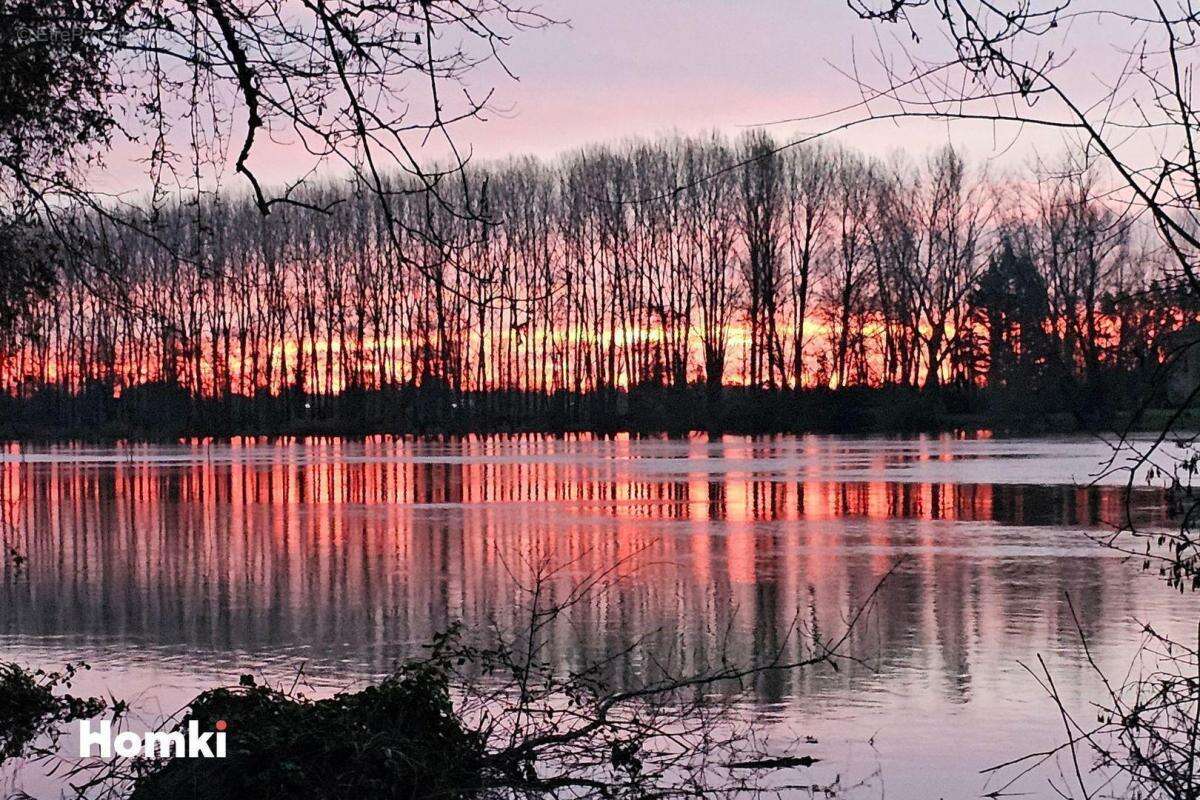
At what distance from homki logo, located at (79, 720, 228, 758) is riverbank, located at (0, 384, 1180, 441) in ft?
175

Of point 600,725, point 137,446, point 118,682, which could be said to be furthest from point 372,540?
point 137,446

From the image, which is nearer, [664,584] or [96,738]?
[96,738]

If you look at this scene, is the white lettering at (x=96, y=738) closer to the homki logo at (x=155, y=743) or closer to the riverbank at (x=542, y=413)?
the homki logo at (x=155, y=743)

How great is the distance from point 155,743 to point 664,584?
8.04 metres

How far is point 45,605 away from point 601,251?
63.8 m

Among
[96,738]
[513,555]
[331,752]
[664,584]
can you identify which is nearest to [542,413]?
[513,555]

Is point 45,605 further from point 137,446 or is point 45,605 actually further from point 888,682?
point 137,446

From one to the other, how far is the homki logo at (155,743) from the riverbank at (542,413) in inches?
2096

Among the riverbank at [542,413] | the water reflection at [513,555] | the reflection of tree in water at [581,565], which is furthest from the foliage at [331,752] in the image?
the riverbank at [542,413]

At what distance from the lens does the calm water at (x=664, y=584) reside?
31.1 ft

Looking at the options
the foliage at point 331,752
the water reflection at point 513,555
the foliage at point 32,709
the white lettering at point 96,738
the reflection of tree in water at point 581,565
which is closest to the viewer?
the foliage at point 331,752

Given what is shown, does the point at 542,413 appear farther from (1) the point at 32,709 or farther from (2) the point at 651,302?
(1) the point at 32,709

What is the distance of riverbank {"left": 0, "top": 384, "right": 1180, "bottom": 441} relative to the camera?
6624cm

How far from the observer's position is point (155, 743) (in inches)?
302
